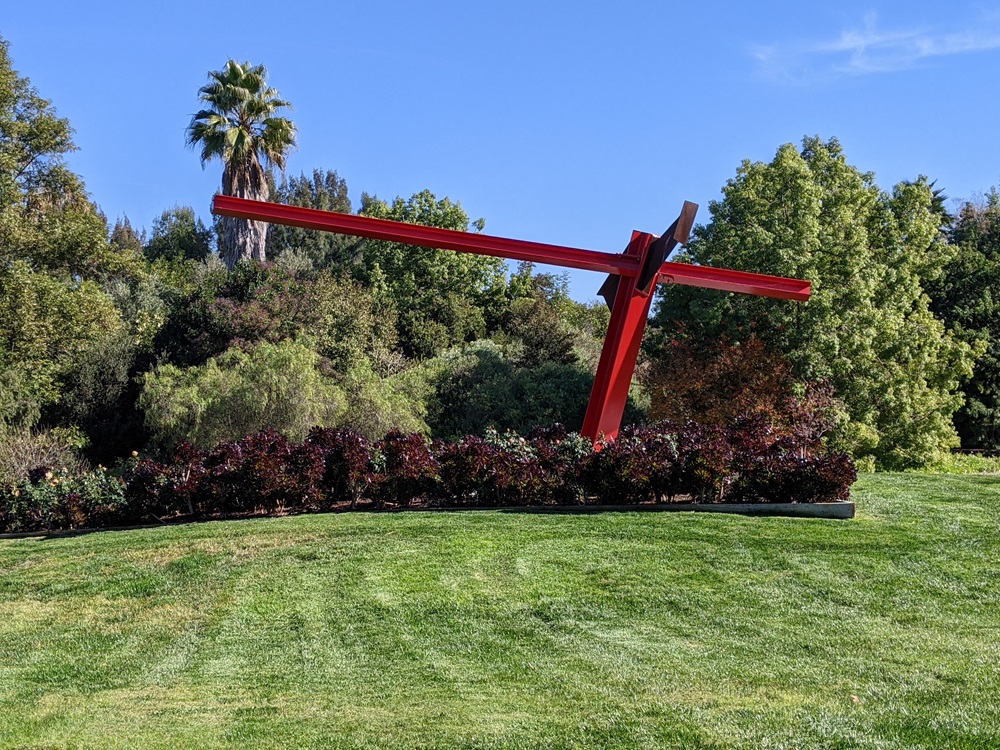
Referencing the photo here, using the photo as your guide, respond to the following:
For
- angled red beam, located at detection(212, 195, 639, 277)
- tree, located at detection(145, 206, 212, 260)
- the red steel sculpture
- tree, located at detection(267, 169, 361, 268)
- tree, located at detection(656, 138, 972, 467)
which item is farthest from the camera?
tree, located at detection(145, 206, 212, 260)

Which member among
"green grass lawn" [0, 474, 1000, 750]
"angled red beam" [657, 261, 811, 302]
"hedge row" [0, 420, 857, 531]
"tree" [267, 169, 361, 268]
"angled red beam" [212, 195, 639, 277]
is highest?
"tree" [267, 169, 361, 268]

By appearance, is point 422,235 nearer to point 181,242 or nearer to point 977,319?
point 977,319

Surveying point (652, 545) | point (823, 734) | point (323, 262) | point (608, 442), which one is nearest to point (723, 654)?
point (823, 734)

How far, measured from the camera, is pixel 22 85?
18.8 metres

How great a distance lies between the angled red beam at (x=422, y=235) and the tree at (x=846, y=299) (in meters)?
7.74

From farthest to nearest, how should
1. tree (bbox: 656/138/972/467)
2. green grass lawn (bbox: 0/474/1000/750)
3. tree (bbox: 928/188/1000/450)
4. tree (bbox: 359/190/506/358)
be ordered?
tree (bbox: 359/190/506/358) < tree (bbox: 928/188/1000/450) < tree (bbox: 656/138/972/467) < green grass lawn (bbox: 0/474/1000/750)

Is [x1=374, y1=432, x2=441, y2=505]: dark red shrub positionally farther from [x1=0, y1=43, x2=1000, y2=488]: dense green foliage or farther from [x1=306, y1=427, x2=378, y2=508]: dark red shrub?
[x1=0, y1=43, x2=1000, y2=488]: dense green foliage

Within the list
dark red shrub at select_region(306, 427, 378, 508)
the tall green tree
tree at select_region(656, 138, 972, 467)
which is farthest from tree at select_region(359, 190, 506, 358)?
dark red shrub at select_region(306, 427, 378, 508)

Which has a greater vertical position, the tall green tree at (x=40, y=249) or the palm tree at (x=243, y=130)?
the palm tree at (x=243, y=130)

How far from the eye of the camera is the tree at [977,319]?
26.7 meters

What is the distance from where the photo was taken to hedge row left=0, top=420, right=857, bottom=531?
10977 millimetres

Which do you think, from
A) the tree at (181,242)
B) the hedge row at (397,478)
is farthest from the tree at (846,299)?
the tree at (181,242)

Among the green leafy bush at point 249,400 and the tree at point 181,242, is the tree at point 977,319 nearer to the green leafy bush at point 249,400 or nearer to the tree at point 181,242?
the green leafy bush at point 249,400

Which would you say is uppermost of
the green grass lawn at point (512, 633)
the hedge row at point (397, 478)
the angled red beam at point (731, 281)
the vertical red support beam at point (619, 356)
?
the angled red beam at point (731, 281)
